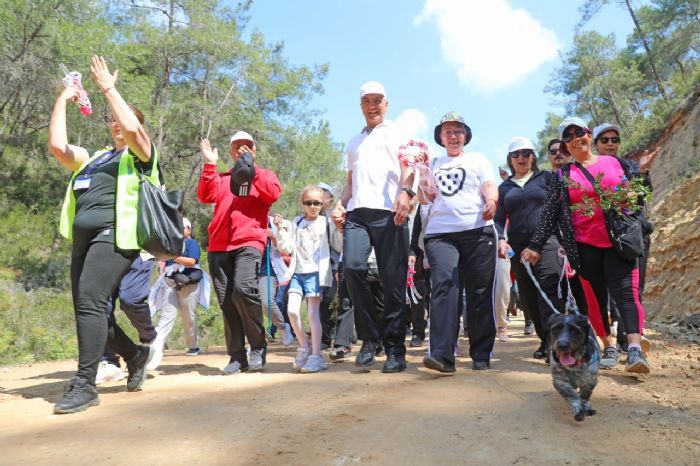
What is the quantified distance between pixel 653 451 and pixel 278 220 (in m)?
4.44

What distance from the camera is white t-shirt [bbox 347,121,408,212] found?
16.2 ft

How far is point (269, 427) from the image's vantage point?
309 centimetres

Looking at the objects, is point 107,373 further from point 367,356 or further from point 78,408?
point 367,356

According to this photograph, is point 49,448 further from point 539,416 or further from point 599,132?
point 599,132

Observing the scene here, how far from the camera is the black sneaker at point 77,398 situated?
3.55 m

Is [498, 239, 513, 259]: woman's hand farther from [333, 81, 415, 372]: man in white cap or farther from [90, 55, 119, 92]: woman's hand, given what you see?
[90, 55, 119, 92]: woman's hand

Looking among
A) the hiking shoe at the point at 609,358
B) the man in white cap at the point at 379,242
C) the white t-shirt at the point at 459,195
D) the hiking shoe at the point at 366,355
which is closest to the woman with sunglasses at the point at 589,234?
the hiking shoe at the point at 609,358

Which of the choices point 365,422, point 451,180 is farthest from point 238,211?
point 365,422

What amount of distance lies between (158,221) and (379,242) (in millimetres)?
1928

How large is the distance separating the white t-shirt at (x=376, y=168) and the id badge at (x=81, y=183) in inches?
87.0

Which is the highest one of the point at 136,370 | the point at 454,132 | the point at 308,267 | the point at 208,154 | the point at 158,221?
the point at 454,132

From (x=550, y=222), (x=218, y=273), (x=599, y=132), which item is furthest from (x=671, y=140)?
(x=218, y=273)

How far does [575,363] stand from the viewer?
3236 mm

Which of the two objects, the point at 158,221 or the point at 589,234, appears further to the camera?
the point at 589,234
